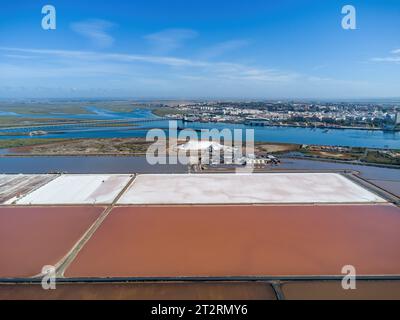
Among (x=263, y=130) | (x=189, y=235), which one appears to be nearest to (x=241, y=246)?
(x=189, y=235)

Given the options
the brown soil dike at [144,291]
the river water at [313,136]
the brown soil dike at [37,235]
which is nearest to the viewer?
the brown soil dike at [144,291]

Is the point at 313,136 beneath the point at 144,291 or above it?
above

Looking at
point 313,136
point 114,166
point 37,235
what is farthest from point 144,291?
point 313,136

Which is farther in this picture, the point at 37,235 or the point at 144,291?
the point at 37,235

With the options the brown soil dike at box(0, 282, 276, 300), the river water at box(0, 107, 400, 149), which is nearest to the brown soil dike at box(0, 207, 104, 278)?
the brown soil dike at box(0, 282, 276, 300)

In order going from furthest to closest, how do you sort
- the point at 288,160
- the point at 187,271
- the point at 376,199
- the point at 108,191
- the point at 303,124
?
1. the point at 303,124
2. the point at 288,160
3. the point at 108,191
4. the point at 376,199
5. the point at 187,271

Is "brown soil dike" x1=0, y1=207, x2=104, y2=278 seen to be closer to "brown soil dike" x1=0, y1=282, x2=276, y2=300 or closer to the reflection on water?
"brown soil dike" x1=0, y1=282, x2=276, y2=300

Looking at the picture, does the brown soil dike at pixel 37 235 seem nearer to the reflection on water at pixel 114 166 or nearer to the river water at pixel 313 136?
the reflection on water at pixel 114 166

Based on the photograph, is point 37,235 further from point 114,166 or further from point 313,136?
point 313,136

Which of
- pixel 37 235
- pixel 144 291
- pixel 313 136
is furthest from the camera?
pixel 313 136

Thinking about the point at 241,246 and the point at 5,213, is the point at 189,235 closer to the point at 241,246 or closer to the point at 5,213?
the point at 241,246

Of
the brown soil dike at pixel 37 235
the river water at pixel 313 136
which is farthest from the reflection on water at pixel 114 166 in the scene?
the river water at pixel 313 136
